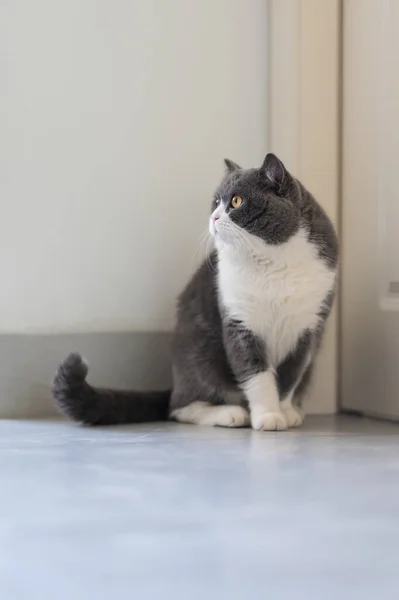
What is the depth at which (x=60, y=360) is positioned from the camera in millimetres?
1650

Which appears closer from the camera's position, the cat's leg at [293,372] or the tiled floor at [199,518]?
the tiled floor at [199,518]

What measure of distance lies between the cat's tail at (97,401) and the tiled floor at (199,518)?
0.13 m

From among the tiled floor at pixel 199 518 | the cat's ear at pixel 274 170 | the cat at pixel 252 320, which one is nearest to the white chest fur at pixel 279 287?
the cat at pixel 252 320

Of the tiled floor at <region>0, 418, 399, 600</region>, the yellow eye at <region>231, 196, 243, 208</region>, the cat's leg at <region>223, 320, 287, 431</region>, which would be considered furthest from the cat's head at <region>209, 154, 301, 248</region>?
the tiled floor at <region>0, 418, 399, 600</region>

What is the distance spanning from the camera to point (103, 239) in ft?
5.54

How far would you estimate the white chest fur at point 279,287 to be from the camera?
1.50 m

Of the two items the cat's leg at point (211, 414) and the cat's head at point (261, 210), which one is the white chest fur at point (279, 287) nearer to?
the cat's head at point (261, 210)

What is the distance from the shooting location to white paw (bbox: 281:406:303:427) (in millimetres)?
1514

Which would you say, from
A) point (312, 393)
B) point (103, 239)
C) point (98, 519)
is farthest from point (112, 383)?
point (98, 519)

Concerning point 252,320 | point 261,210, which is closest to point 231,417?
point 252,320

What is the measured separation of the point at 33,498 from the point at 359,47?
121 centimetres

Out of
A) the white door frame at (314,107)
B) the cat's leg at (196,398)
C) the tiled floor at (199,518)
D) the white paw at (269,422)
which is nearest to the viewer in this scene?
the tiled floor at (199,518)

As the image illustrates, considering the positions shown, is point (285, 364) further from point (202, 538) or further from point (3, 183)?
point (202, 538)

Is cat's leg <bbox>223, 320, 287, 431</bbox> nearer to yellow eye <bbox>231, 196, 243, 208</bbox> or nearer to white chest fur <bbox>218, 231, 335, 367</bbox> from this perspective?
white chest fur <bbox>218, 231, 335, 367</bbox>
